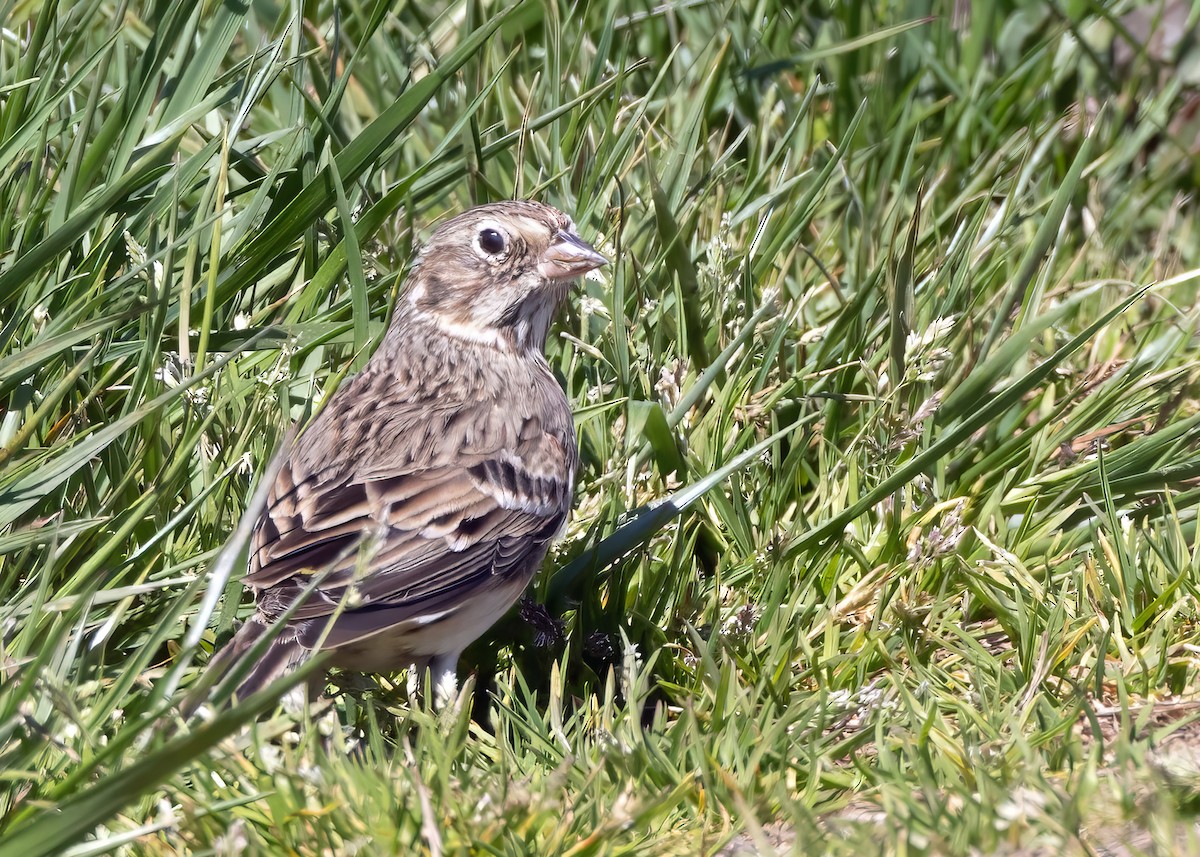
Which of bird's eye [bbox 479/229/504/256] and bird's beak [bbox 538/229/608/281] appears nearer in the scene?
bird's beak [bbox 538/229/608/281]

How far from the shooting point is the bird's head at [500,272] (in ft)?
12.5

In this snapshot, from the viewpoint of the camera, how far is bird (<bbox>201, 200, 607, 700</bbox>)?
10.2ft

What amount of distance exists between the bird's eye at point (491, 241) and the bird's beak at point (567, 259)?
0.40 ft

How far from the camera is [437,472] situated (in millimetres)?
3445

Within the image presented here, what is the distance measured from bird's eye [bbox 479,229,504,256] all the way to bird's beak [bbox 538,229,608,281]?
120 millimetres

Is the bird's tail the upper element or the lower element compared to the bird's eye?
lower

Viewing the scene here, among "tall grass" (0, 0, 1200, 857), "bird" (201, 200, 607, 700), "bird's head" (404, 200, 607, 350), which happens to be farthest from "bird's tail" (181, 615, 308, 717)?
"bird's head" (404, 200, 607, 350)

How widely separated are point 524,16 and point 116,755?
3424 mm

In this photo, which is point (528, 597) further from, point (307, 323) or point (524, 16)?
point (524, 16)

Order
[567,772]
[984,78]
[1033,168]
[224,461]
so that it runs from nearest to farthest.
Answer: [567,772] → [224,461] → [1033,168] → [984,78]

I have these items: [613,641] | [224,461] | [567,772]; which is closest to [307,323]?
[224,461]

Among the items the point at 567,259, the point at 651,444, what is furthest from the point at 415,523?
the point at 567,259

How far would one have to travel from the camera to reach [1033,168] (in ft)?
16.3

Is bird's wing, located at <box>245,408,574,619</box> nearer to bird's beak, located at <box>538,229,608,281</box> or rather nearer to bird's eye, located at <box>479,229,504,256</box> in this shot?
bird's beak, located at <box>538,229,608,281</box>
